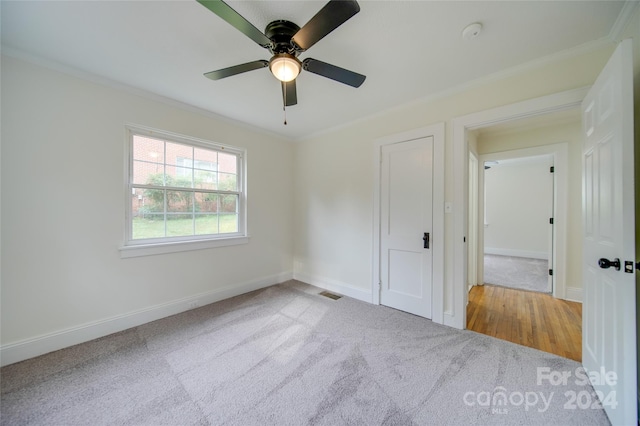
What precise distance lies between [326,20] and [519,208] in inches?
289

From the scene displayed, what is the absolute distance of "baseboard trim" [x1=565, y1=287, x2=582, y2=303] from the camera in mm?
3113

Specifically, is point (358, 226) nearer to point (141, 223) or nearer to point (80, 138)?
point (141, 223)

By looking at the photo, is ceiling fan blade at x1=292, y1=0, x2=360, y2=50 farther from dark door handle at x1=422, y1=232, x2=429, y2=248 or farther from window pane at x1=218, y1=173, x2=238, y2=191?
window pane at x1=218, y1=173, x2=238, y2=191

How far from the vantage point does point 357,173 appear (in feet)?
10.8

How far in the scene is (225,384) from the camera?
1.66 meters

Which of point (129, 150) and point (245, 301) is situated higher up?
point (129, 150)

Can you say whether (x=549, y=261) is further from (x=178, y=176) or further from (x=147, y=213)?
(x=147, y=213)

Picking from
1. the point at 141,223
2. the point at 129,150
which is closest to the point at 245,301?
the point at 141,223

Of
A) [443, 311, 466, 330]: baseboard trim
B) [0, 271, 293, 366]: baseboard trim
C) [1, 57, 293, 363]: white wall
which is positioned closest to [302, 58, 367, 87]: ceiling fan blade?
[1, 57, 293, 363]: white wall

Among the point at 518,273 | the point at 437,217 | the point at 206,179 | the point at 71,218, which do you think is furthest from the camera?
the point at 518,273

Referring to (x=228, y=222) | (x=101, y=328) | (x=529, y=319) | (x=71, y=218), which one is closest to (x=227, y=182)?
(x=228, y=222)

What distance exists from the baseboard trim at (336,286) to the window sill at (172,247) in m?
1.25

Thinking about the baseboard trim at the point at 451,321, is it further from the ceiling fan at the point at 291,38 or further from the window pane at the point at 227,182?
the window pane at the point at 227,182

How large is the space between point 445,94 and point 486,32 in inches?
A: 32.6
